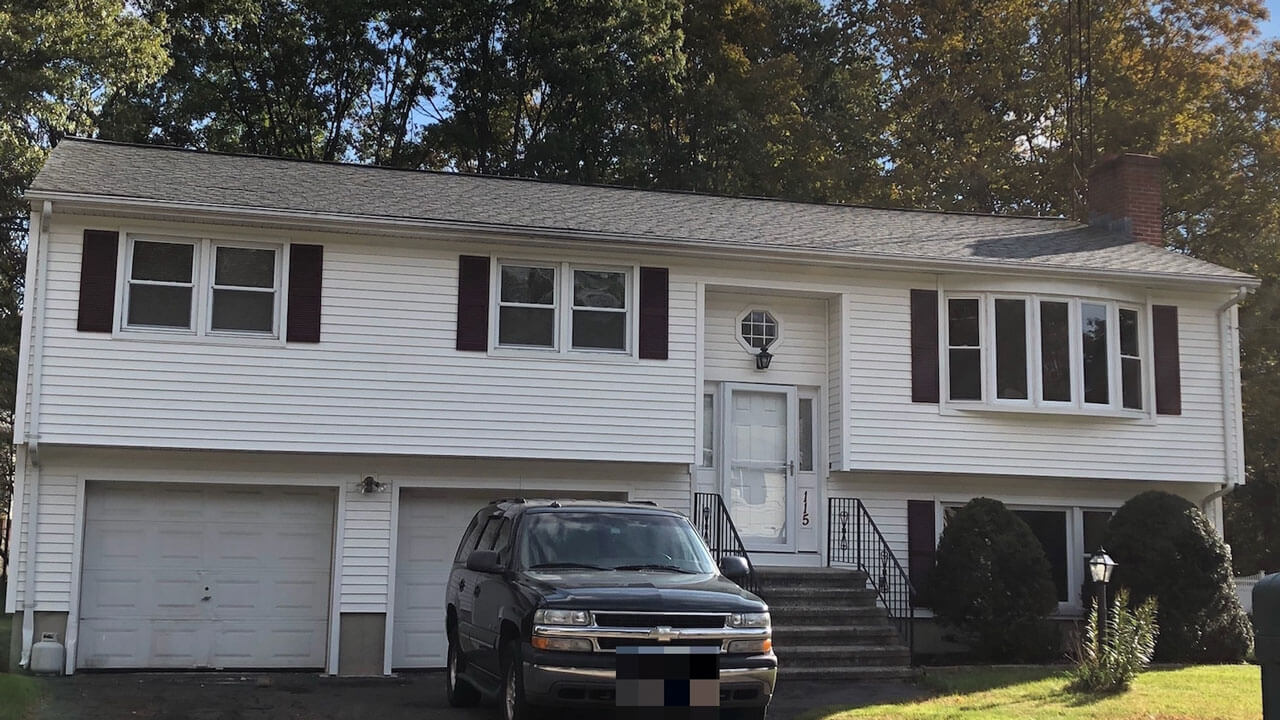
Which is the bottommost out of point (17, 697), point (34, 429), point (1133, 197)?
point (17, 697)

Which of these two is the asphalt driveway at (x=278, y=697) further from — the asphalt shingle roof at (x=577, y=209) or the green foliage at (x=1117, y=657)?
the asphalt shingle roof at (x=577, y=209)

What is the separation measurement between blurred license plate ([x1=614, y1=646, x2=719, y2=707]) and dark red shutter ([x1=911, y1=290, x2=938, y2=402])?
8.48 m

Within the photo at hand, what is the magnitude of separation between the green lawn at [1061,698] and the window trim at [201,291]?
Result: 7.83 m

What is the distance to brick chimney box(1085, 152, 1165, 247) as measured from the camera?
748 inches

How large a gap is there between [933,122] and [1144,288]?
49.8 ft

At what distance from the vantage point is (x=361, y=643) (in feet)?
47.8

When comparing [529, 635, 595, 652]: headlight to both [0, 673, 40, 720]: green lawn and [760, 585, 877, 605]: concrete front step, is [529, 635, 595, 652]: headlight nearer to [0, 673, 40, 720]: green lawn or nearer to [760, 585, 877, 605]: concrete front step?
[0, 673, 40, 720]: green lawn

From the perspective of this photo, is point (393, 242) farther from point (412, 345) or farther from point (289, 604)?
point (289, 604)

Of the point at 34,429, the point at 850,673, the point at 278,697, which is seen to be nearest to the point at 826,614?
the point at 850,673

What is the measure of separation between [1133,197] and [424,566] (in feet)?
40.2

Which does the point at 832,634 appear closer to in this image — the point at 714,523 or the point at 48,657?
the point at 714,523

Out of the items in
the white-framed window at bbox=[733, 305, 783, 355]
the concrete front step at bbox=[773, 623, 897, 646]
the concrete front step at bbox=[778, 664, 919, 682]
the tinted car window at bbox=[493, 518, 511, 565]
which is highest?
the white-framed window at bbox=[733, 305, 783, 355]

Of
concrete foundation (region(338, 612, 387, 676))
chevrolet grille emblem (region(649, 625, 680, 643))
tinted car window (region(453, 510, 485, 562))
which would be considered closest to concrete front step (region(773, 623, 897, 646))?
tinted car window (region(453, 510, 485, 562))

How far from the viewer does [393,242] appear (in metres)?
14.8
